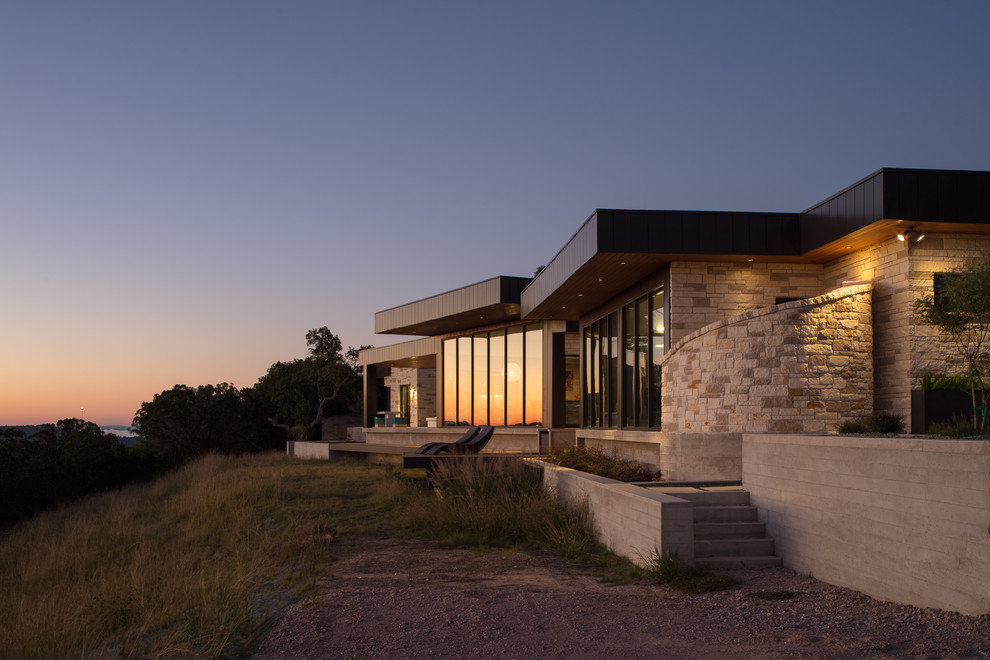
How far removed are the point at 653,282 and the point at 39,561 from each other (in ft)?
35.2

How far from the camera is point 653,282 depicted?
13906mm

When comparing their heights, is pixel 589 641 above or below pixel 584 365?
below

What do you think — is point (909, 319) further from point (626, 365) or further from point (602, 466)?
point (626, 365)

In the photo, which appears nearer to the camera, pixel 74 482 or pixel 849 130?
pixel 74 482

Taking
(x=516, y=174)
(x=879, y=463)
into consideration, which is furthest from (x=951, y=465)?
(x=516, y=174)

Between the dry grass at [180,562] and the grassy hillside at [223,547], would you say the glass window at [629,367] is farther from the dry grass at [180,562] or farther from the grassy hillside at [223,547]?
the dry grass at [180,562]

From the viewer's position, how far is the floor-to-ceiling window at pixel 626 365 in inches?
559

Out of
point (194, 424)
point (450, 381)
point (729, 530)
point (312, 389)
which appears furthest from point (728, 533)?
point (312, 389)

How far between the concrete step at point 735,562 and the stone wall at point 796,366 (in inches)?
139

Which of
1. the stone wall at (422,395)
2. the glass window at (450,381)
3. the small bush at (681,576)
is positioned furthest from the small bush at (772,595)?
the stone wall at (422,395)

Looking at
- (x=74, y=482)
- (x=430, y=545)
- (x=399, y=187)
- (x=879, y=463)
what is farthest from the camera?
(x=74, y=482)

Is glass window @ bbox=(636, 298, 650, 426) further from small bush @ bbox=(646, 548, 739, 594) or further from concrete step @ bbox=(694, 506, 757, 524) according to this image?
small bush @ bbox=(646, 548, 739, 594)

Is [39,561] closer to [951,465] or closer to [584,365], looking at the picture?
[951,465]

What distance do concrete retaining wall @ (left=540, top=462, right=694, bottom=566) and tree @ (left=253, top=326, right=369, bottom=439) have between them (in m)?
31.0
